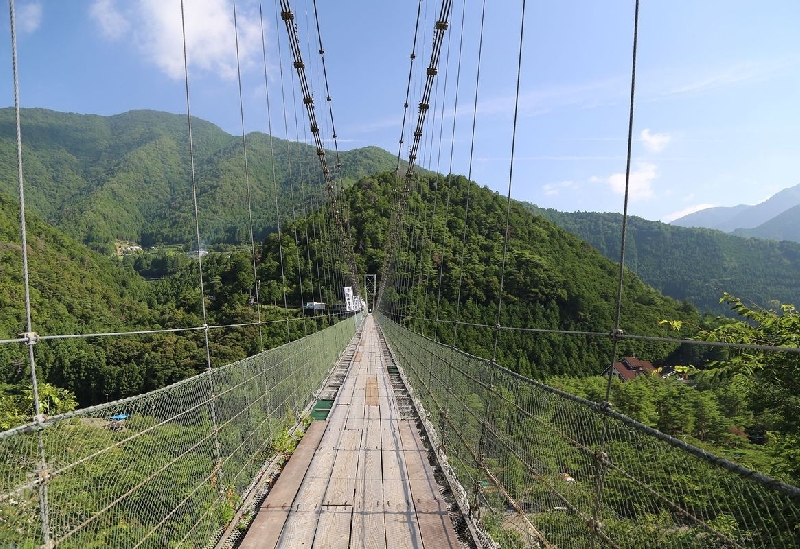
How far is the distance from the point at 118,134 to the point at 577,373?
156549 mm

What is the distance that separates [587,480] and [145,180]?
395ft

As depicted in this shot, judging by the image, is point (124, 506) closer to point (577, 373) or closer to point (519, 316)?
point (577, 373)

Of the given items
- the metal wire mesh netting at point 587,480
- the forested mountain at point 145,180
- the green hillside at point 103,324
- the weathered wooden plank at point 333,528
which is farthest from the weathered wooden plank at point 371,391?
the forested mountain at point 145,180

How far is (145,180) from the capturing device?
106m

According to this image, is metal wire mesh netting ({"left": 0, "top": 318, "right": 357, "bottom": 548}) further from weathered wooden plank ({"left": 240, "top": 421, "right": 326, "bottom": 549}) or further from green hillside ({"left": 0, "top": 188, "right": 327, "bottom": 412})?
green hillside ({"left": 0, "top": 188, "right": 327, "bottom": 412})

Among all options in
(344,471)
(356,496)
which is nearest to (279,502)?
(356,496)

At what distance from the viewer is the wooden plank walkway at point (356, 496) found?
2334mm

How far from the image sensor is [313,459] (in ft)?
11.5

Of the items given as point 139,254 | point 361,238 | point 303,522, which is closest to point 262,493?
point 303,522

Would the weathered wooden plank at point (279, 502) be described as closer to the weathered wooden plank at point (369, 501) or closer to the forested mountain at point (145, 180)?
the weathered wooden plank at point (369, 501)

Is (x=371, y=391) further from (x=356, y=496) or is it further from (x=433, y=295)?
(x=433, y=295)

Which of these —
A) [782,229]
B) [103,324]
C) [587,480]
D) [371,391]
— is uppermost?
[782,229]

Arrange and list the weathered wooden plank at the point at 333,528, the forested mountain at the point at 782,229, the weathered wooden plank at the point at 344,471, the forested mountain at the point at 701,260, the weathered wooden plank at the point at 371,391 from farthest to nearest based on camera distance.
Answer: the forested mountain at the point at 782,229, the forested mountain at the point at 701,260, the weathered wooden plank at the point at 371,391, the weathered wooden plank at the point at 344,471, the weathered wooden plank at the point at 333,528

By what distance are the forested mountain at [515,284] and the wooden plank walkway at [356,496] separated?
22.7 meters
